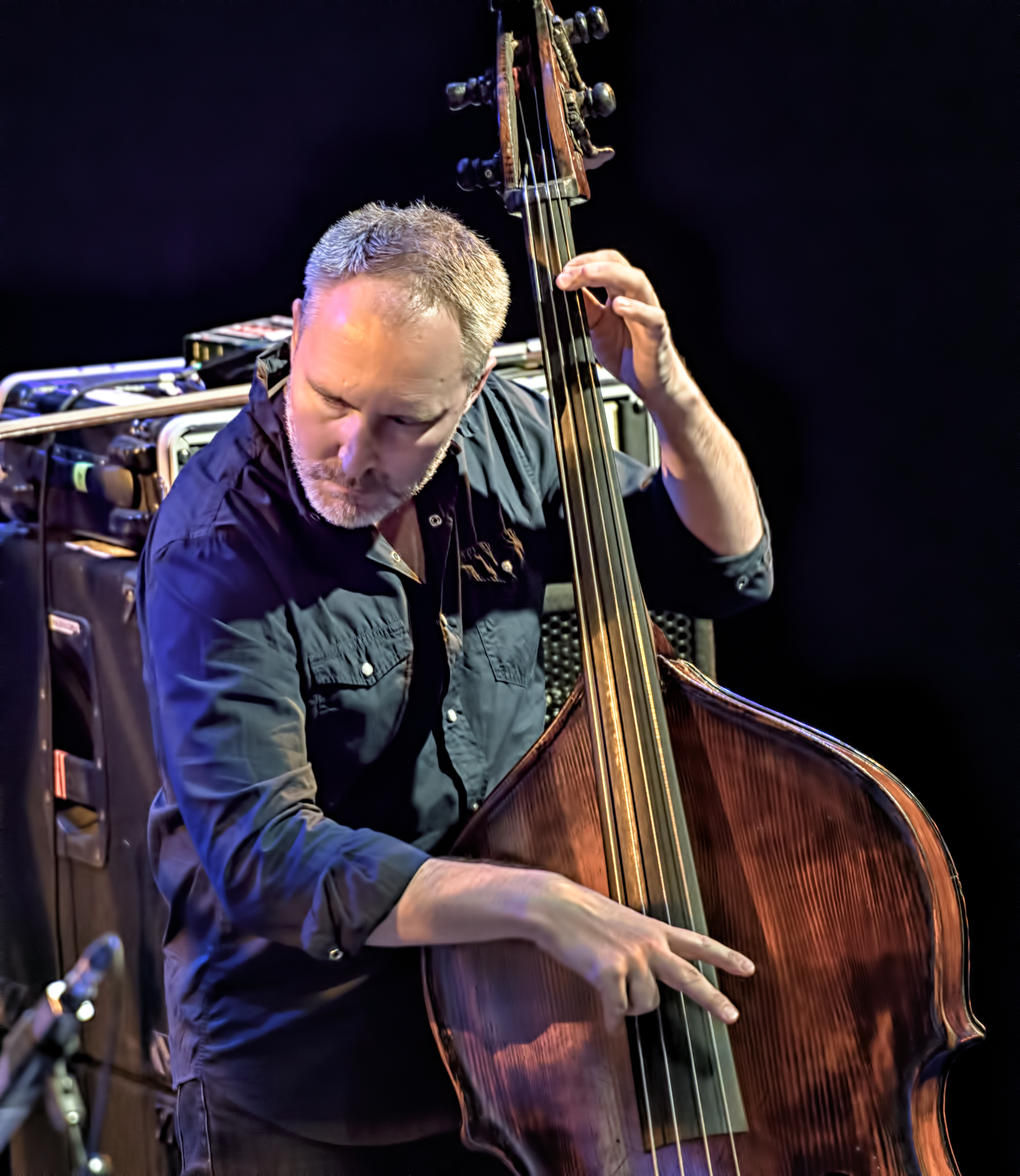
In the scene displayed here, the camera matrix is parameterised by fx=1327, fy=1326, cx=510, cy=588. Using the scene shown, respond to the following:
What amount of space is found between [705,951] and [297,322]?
2.51ft

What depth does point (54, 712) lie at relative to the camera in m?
1.98

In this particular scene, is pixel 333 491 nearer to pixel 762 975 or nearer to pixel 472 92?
pixel 472 92

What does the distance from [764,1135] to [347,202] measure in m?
1.81

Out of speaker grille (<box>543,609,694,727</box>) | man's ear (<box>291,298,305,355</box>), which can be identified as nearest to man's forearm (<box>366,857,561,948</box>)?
man's ear (<box>291,298,305,355</box>)

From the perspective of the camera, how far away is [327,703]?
1.41m

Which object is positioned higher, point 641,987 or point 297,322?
point 297,322

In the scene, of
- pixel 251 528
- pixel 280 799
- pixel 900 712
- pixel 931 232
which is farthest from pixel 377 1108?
pixel 931 232

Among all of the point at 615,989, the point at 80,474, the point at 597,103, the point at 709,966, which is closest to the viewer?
the point at 615,989

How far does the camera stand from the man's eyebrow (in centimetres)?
132

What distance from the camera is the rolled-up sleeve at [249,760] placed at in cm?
122

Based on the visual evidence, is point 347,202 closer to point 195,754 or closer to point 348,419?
point 348,419

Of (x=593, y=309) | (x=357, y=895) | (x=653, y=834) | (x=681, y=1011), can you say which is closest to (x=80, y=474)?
(x=593, y=309)

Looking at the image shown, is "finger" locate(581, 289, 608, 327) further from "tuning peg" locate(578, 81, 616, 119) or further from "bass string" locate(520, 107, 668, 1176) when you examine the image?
"tuning peg" locate(578, 81, 616, 119)

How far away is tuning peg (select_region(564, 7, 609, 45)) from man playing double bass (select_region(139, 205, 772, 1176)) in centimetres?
32
